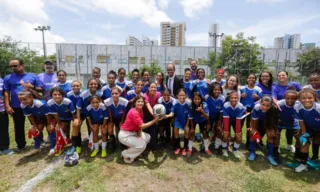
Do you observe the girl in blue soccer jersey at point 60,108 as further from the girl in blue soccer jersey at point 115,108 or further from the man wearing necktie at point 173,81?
the man wearing necktie at point 173,81

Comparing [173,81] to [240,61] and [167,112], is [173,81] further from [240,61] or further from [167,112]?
[240,61]

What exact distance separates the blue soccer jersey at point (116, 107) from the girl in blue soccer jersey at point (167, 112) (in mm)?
849

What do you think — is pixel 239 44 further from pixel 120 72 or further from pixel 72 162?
pixel 72 162

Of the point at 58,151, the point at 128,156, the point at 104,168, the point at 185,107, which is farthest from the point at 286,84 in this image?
the point at 58,151

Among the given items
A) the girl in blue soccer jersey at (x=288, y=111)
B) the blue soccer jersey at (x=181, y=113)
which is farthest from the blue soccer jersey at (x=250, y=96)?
the blue soccer jersey at (x=181, y=113)

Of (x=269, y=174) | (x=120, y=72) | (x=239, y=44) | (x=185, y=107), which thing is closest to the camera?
(x=269, y=174)

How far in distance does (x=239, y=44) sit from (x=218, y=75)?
2335 centimetres

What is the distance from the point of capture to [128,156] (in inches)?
148

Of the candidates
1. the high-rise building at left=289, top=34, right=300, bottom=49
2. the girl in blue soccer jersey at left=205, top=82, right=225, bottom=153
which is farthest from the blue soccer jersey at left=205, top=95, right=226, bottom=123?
the high-rise building at left=289, top=34, right=300, bottom=49

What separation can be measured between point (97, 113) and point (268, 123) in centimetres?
376

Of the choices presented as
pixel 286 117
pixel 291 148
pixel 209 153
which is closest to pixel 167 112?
pixel 209 153

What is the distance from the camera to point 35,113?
4129mm

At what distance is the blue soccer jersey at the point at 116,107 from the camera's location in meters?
4.12

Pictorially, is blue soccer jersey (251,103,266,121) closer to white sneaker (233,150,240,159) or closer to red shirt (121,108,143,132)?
white sneaker (233,150,240,159)
